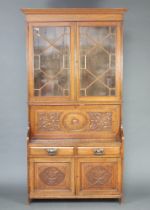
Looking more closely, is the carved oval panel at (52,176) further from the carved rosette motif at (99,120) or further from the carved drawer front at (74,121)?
A: the carved rosette motif at (99,120)

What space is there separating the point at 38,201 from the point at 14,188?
1.56ft

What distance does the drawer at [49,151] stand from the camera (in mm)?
4418

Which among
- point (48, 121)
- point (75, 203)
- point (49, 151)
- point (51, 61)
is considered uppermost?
point (51, 61)

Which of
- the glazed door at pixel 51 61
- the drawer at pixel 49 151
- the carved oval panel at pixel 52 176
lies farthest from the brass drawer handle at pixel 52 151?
the glazed door at pixel 51 61

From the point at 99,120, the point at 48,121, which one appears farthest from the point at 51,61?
the point at 99,120

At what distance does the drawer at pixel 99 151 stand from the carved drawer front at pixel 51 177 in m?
0.16

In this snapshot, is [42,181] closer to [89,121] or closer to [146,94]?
[89,121]

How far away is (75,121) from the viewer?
180 inches

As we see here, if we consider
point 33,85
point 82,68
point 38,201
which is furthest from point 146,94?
point 38,201

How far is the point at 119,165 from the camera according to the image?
446 cm

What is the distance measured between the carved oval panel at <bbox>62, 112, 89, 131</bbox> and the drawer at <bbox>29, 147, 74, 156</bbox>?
0.27m

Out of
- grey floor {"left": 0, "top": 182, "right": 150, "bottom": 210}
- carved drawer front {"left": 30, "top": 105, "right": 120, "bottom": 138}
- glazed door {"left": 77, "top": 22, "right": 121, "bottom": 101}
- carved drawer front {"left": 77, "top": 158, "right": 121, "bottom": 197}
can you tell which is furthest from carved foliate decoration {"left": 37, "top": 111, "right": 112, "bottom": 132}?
grey floor {"left": 0, "top": 182, "right": 150, "bottom": 210}

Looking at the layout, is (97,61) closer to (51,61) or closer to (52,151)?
(51,61)

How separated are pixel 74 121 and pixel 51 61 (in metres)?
0.69
